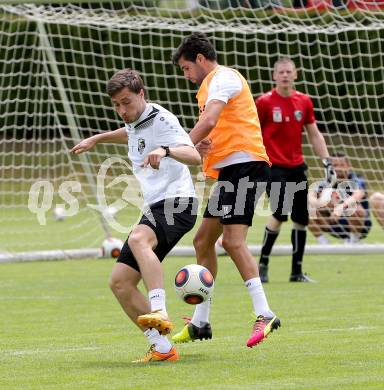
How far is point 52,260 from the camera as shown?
14383 millimetres

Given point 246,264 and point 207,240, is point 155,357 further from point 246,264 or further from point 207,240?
point 207,240

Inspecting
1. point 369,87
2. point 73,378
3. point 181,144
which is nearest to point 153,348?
point 73,378

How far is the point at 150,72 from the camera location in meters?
17.9

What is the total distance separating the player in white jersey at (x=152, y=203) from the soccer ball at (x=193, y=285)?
0.64 feet

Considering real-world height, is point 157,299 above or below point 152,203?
below

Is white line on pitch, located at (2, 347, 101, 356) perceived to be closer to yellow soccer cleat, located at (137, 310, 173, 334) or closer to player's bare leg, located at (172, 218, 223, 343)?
player's bare leg, located at (172, 218, 223, 343)

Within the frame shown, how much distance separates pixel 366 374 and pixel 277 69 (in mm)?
5876

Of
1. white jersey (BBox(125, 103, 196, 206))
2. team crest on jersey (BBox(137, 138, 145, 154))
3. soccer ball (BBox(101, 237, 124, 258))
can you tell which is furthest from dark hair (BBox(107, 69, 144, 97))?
soccer ball (BBox(101, 237, 124, 258))

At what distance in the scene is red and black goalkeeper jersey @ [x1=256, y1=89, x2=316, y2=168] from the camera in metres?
11.3

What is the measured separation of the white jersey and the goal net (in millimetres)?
7066

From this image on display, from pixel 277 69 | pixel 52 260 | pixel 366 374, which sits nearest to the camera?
pixel 366 374

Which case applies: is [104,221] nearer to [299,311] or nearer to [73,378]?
[299,311]

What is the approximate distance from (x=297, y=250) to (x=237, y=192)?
4281 mm

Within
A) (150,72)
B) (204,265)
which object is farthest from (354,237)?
(204,265)
